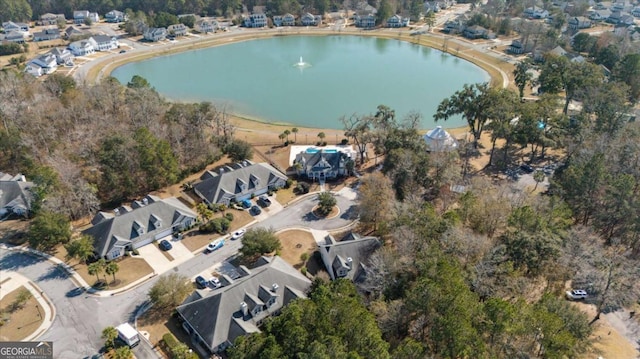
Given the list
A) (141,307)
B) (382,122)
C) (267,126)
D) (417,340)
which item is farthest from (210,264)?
(267,126)

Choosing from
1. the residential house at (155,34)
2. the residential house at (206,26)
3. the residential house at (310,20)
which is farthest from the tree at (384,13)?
the residential house at (155,34)

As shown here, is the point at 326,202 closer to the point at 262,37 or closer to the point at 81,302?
the point at 81,302

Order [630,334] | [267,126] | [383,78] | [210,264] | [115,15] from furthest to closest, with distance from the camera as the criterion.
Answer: [115,15] → [383,78] → [267,126] → [210,264] → [630,334]

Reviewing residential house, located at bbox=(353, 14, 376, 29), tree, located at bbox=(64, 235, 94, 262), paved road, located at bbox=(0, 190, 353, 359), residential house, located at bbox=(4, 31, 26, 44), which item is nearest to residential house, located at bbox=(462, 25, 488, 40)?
residential house, located at bbox=(353, 14, 376, 29)

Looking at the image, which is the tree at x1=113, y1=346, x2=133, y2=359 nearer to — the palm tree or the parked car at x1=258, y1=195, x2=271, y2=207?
the palm tree

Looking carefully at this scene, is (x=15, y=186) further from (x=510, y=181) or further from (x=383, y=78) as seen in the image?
(x=383, y=78)

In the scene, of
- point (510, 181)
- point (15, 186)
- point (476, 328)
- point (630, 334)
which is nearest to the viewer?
point (476, 328)

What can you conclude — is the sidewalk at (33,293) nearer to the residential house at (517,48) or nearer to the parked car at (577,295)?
the parked car at (577,295)
